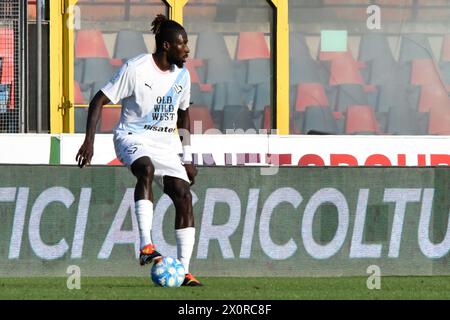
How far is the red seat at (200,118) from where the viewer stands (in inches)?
621

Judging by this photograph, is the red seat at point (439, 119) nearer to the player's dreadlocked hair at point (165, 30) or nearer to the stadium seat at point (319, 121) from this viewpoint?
the stadium seat at point (319, 121)

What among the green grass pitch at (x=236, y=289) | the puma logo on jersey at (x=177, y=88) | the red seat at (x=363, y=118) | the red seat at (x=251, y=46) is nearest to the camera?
the green grass pitch at (x=236, y=289)

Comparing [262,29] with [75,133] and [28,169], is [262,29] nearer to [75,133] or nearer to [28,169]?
[75,133]

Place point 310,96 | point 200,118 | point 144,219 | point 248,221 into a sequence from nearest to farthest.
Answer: point 144,219, point 248,221, point 200,118, point 310,96

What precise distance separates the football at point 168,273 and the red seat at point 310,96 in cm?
644

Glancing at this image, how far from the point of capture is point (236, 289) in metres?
10.1

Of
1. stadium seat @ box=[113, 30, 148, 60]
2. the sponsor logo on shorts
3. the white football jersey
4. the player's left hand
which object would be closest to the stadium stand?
stadium seat @ box=[113, 30, 148, 60]

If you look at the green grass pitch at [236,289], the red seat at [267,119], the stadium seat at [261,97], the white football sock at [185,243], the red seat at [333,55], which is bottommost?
the green grass pitch at [236,289]

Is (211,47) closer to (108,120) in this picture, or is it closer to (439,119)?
(108,120)

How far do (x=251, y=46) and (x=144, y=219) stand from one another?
21.1 feet

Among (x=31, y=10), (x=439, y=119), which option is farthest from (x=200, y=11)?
(x=439, y=119)

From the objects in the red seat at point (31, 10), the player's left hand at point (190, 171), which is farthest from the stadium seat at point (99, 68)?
the player's left hand at point (190, 171)

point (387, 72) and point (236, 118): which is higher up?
point (387, 72)

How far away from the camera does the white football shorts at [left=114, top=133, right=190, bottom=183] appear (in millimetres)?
10219
